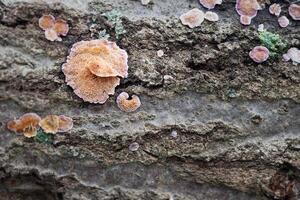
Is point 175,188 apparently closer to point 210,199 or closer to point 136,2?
point 210,199

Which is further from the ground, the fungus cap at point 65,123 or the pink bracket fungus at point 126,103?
the pink bracket fungus at point 126,103

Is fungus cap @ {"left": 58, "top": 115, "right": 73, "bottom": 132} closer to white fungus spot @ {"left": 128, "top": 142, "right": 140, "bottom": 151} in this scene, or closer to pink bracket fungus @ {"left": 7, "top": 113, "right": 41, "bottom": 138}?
pink bracket fungus @ {"left": 7, "top": 113, "right": 41, "bottom": 138}

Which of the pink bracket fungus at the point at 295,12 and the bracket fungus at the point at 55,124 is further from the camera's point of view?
the pink bracket fungus at the point at 295,12

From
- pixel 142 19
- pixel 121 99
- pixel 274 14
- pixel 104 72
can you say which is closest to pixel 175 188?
pixel 121 99

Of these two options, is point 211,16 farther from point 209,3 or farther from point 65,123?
point 65,123

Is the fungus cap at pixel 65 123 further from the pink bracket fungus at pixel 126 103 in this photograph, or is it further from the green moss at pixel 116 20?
the green moss at pixel 116 20

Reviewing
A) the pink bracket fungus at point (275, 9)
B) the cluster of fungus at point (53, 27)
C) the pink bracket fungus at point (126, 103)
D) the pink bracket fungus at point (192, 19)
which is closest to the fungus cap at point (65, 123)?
the pink bracket fungus at point (126, 103)
